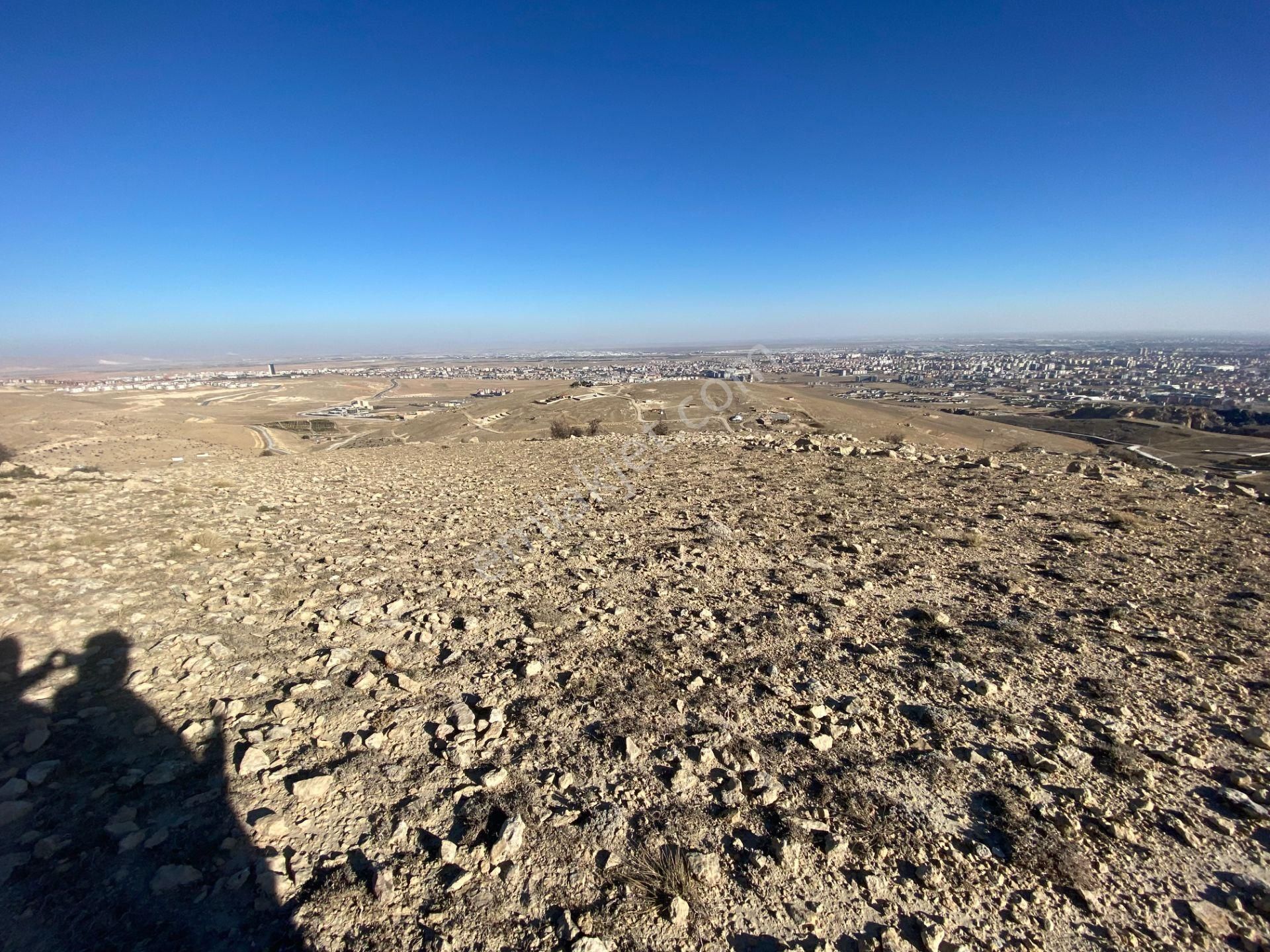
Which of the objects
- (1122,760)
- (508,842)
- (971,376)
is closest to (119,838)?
(508,842)

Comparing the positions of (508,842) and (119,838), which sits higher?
(119,838)

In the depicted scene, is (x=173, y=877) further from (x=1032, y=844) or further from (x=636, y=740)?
(x=1032, y=844)

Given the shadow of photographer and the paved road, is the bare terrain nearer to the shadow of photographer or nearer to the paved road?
the paved road

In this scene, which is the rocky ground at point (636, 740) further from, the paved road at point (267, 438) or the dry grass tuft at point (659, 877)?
the paved road at point (267, 438)

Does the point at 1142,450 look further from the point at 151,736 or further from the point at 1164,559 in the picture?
the point at 151,736

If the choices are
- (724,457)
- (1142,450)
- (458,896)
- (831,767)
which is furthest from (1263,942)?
(1142,450)

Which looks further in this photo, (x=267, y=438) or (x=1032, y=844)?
(x=267, y=438)

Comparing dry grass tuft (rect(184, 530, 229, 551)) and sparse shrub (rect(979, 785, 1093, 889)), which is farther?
dry grass tuft (rect(184, 530, 229, 551))

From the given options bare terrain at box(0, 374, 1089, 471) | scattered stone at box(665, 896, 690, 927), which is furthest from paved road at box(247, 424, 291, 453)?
scattered stone at box(665, 896, 690, 927)
